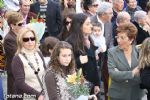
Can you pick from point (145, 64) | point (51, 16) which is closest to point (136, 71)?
point (145, 64)

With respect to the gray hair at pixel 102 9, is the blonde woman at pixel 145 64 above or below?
below

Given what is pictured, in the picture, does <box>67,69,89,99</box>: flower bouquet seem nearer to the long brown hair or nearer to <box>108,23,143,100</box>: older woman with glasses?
the long brown hair

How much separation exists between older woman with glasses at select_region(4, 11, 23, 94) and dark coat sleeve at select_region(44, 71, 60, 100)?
125 cm

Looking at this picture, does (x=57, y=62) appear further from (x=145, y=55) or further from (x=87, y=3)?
(x=87, y=3)

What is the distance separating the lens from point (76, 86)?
5.02 m

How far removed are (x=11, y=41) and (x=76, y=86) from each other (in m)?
1.61

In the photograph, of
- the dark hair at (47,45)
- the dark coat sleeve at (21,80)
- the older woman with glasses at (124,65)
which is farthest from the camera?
the dark hair at (47,45)

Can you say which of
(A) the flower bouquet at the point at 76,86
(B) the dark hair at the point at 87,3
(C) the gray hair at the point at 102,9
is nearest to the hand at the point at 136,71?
(A) the flower bouquet at the point at 76,86

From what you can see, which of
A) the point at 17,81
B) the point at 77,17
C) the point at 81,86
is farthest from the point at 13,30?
the point at 81,86

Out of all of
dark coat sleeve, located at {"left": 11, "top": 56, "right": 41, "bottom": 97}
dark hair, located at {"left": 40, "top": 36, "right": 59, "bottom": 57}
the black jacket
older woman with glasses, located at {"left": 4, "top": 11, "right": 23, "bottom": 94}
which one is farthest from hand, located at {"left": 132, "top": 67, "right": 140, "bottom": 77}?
the black jacket

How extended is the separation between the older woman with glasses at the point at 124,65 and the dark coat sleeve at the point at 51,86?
3.35 feet

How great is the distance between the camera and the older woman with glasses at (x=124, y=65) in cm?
564

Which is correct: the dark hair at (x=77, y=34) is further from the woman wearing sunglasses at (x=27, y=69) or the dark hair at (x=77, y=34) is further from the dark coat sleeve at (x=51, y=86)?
the dark coat sleeve at (x=51, y=86)

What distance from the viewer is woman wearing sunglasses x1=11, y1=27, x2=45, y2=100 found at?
17.1 feet
